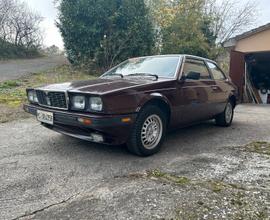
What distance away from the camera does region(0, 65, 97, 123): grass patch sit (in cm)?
681

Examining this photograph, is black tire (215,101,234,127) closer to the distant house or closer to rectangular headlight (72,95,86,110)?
rectangular headlight (72,95,86,110)

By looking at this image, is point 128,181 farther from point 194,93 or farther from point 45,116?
point 194,93

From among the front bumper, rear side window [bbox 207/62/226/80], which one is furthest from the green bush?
the front bumper

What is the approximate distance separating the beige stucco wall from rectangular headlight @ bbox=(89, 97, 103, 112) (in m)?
10.6

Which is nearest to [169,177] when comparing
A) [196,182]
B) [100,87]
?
[196,182]

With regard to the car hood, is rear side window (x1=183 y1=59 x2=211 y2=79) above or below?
above

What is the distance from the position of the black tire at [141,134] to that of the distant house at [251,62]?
30.3 ft

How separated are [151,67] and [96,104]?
1587 mm

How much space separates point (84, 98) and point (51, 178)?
3.29 ft

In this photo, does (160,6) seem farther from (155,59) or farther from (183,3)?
(155,59)

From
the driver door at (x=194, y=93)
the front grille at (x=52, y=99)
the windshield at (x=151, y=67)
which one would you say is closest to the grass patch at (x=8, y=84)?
the windshield at (x=151, y=67)

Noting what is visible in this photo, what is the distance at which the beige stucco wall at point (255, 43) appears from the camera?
11.6m

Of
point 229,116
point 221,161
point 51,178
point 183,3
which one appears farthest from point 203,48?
point 51,178

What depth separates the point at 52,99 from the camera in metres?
3.76
